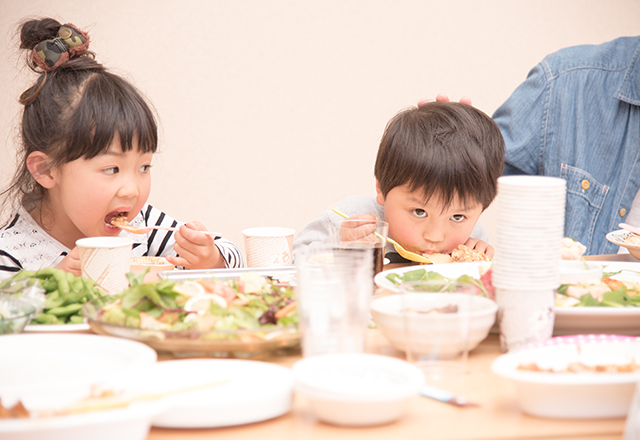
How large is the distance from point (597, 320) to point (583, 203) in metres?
1.32

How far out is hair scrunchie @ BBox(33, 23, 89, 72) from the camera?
1.58 meters

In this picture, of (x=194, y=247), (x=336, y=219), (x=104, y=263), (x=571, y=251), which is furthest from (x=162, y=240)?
(x=571, y=251)

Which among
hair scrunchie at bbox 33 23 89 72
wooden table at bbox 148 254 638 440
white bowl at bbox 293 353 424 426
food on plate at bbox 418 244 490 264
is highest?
hair scrunchie at bbox 33 23 89 72

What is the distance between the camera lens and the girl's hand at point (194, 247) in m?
1.50

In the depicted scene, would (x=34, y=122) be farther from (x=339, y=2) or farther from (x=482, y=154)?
(x=339, y=2)

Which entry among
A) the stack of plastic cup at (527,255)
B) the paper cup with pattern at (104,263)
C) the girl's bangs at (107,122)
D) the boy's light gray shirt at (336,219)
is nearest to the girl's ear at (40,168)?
the girl's bangs at (107,122)

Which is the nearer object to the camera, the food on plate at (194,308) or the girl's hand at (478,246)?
the food on plate at (194,308)

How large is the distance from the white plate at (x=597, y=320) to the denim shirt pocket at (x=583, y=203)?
4.07 feet

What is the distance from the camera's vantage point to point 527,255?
74 centimetres

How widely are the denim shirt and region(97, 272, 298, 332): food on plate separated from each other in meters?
1.50

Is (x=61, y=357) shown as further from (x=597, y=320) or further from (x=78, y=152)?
(x=78, y=152)

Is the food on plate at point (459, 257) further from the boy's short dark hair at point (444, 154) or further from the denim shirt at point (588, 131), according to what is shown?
the denim shirt at point (588, 131)

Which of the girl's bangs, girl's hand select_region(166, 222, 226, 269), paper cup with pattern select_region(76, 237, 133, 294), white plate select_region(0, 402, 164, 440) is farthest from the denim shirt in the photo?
white plate select_region(0, 402, 164, 440)

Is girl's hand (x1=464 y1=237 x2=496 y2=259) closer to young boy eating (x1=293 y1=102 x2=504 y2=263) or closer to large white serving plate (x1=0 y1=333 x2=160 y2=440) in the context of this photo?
young boy eating (x1=293 y1=102 x2=504 y2=263)
